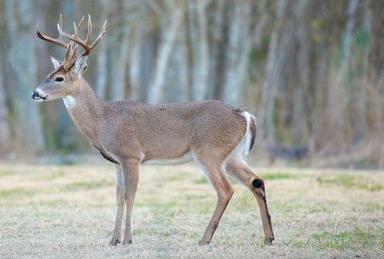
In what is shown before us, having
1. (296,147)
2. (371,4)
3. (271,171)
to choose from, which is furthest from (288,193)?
(371,4)

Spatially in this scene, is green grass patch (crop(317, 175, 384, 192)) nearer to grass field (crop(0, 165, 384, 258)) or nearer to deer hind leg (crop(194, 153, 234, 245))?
grass field (crop(0, 165, 384, 258))


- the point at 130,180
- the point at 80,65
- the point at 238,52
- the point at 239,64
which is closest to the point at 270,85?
the point at 239,64

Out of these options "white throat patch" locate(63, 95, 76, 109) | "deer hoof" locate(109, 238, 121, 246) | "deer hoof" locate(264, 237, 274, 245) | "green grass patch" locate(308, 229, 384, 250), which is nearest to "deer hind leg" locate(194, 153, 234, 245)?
"deer hoof" locate(264, 237, 274, 245)

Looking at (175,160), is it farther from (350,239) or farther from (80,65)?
(350,239)

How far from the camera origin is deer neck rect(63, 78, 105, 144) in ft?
32.6

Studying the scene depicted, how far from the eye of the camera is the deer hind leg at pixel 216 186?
952cm

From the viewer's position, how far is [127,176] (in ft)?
31.7

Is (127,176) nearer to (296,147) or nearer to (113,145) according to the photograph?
(113,145)

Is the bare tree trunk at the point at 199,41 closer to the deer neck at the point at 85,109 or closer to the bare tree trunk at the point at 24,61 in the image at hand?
the bare tree trunk at the point at 24,61

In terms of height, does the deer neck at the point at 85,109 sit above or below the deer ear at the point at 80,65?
below

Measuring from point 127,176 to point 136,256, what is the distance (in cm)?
108

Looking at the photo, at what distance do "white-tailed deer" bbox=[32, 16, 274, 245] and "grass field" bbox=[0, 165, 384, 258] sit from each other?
47 cm

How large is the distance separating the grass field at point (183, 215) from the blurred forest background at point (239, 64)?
3.11m

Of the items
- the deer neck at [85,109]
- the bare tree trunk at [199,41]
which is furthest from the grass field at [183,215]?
the bare tree trunk at [199,41]
